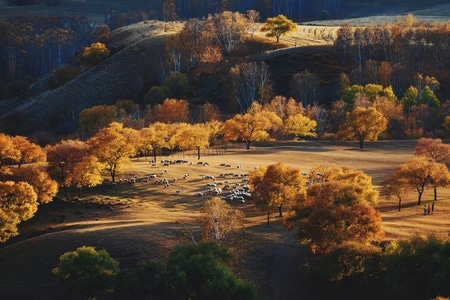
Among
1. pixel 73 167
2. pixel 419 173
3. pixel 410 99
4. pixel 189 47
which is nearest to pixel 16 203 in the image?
pixel 73 167

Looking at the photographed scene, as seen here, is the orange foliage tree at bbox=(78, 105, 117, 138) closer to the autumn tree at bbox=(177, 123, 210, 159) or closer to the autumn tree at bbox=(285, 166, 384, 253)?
the autumn tree at bbox=(177, 123, 210, 159)

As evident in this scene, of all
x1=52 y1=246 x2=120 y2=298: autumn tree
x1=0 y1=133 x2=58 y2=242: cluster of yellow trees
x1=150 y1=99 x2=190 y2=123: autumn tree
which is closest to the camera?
x1=52 y1=246 x2=120 y2=298: autumn tree

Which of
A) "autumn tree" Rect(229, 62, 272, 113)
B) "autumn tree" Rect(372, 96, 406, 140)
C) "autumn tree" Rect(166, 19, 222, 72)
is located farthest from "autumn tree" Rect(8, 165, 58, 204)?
"autumn tree" Rect(166, 19, 222, 72)

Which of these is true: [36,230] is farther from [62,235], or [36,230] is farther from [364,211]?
[364,211]

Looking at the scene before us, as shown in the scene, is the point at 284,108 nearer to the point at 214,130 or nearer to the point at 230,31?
the point at 214,130

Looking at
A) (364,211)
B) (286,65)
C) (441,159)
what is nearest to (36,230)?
(364,211)

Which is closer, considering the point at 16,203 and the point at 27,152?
the point at 16,203
